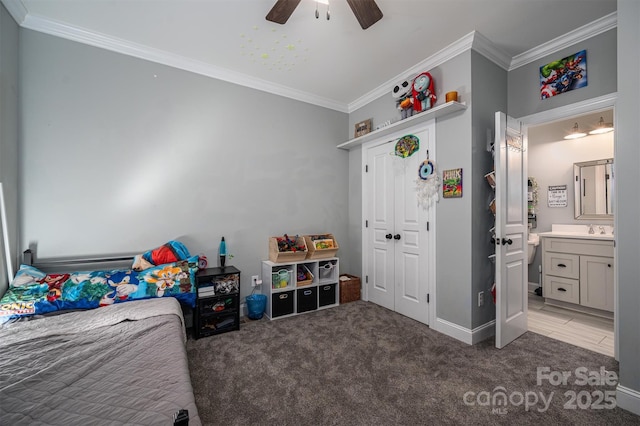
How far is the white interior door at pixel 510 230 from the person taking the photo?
7.94 feet

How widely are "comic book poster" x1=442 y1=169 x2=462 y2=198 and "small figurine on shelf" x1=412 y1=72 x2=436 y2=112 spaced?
731 millimetres

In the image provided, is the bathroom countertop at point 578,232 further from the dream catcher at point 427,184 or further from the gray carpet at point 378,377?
the dream catcher at point 427,184

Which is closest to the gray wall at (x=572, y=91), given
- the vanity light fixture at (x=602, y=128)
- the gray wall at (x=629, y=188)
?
the gray wall at (x=629, y=188)

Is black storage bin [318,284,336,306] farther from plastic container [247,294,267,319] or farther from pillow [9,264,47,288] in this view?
pillow [9,264,47,288]

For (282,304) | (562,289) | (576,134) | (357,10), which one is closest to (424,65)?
(357,10)

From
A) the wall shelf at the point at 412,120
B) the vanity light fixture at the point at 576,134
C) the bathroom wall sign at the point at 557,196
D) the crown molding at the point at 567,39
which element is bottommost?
the bathroom wall sign at the point at 557,196

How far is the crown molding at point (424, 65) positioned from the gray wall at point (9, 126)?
3468 mm

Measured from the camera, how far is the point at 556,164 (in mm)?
4020

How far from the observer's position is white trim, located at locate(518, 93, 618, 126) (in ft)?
7.41

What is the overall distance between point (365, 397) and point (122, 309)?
1.90m

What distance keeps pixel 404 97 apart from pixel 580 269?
3.06 m

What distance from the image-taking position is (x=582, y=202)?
12.3ft

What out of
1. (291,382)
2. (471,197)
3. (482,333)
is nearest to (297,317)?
(291,382)

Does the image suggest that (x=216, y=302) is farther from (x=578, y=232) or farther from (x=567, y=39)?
(x=578, y=232)
